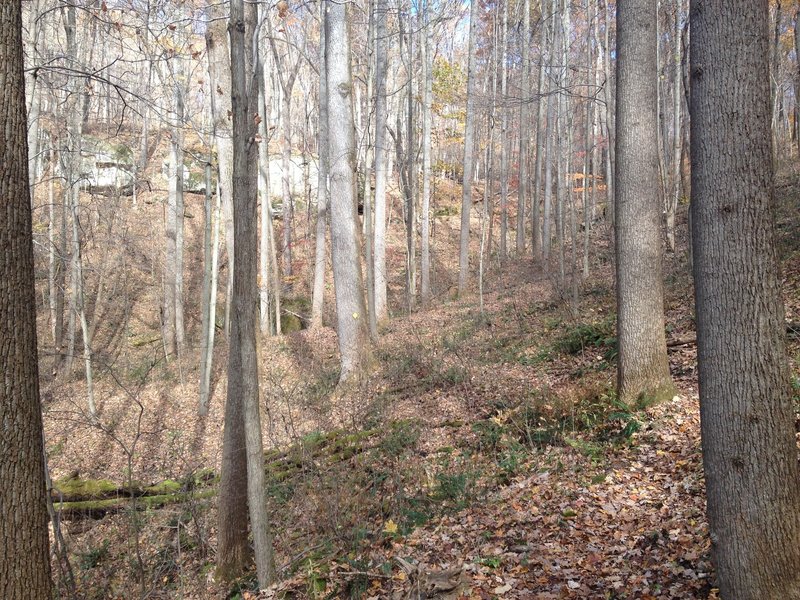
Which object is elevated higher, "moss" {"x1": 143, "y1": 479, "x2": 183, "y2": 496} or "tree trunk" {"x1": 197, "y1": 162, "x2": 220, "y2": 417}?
"tree trunk" {"x1": 197, "y1": 162, "x2": 220, "y2": 417}

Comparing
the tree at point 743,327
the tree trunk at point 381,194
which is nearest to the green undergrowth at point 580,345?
the tree at point 743,327

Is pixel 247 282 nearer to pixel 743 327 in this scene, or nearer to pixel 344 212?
pixel 743 327

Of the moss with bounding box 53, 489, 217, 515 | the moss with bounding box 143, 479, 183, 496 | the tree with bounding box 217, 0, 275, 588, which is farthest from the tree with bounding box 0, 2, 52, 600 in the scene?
the moss with bounding box 143, 479, 183, 496

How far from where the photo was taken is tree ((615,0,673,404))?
235 inches

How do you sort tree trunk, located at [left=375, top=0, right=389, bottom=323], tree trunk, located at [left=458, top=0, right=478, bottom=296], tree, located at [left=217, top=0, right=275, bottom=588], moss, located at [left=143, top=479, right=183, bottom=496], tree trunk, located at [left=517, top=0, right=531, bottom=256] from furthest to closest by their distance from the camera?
tree trunk, located at [left=517, top=0, right=531, bottom=256] < tree trunk, located at [left=458, top=0, right=478, bottom=296] < tree trunk, located at [left=375, top=0, right=389, bottom=323] < moss, located at [left=143, top=479, right=183, bottom=496] < tree, located at [left=217, top=0, right=275, bottom=588]

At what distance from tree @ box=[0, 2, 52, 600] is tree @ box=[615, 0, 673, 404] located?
18.6 ft

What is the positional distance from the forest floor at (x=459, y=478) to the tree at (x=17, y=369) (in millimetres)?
2266

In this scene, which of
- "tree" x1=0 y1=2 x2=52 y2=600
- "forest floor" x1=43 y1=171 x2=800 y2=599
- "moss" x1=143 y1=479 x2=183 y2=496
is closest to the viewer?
"tree" x1=0 y1=2 x2=52 y2=600

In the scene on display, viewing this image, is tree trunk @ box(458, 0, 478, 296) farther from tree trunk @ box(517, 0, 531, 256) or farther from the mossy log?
the mossy log

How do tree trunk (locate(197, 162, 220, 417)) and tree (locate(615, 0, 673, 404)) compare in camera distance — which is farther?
tree trunk (locate(197, 162, 220, 417))

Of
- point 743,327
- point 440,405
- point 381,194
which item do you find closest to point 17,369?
point 743,327

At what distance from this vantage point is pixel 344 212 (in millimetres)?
Answer: 10273

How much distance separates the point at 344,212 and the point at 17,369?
7.73 metres

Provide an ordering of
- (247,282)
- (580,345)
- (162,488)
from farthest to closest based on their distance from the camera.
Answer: (580,345) < (162,488) < (247,282)
